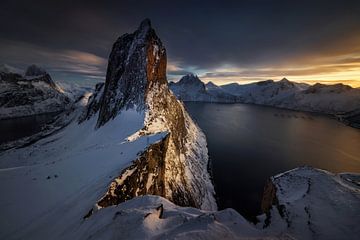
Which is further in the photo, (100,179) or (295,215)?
(100,179)

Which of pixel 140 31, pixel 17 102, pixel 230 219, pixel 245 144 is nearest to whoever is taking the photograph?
pixel 230 219

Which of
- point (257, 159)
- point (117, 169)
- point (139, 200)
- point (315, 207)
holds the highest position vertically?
point (315, 207)

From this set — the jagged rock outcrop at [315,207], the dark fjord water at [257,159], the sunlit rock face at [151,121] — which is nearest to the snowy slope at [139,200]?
the jagged rock outcrop at [315,207]

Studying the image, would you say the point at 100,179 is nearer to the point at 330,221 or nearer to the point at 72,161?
the point at 72,161

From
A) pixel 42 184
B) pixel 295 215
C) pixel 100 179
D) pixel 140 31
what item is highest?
pixel 140 31

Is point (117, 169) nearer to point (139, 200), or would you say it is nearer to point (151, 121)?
point (139, 200)

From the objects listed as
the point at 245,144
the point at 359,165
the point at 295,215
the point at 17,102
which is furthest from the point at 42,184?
the point at 17,102

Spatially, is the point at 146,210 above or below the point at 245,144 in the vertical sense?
above

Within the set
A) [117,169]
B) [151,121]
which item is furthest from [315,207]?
[151,121]
